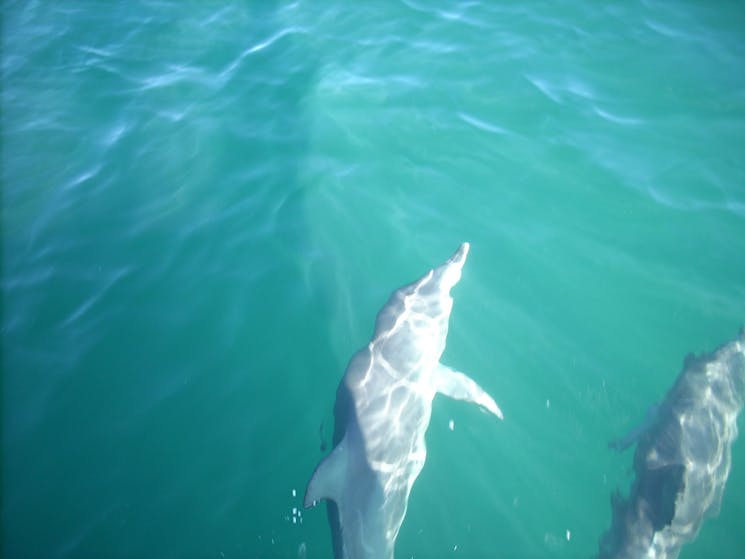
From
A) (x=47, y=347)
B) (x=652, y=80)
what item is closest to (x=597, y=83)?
(x=652, y=80)

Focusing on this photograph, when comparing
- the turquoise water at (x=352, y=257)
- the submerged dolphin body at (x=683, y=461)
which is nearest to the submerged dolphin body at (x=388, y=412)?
the turquoise water at (x=352, y=257)

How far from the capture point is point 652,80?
940 cm

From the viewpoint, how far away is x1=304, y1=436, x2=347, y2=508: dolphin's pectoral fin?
4938mm

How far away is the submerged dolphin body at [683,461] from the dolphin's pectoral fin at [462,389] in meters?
1.86

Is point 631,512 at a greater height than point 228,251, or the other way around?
point 228,251

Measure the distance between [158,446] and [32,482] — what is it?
1.60m

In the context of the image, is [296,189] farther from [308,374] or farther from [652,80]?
[652,80]

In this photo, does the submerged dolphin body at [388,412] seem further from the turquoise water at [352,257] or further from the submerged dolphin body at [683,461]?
the submerged dolphin body at [683,461]

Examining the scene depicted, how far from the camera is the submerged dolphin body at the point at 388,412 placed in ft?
16.8

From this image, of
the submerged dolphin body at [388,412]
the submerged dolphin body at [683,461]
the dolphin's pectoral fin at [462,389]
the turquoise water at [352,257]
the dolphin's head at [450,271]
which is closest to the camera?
the submerged dolphin body at [388,412]

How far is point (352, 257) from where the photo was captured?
24.6 feet

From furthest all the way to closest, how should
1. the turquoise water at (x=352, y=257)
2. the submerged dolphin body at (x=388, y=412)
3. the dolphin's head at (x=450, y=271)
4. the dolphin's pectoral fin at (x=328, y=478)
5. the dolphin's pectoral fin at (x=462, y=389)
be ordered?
the dolphin's head at (x=450, y=271), the dolphin's pectoral fin at (x=462, y=389), the turquoise water at (x=352, y=257), the submerged dolphin body at (x=388, y=412), the dolphin's pectoral fin at (x=328, y=478)

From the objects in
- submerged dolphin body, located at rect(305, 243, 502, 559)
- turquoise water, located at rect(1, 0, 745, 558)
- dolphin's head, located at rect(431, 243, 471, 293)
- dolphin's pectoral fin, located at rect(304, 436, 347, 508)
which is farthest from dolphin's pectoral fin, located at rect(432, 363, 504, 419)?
dolphin's pectoral fin, located at rect(304, 436, 347, 508)

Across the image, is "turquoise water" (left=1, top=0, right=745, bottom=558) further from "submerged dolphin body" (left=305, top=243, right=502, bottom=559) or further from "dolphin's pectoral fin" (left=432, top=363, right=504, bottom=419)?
"submerged dolphin body" (left=305, top=243, right=502, bottom=559)
